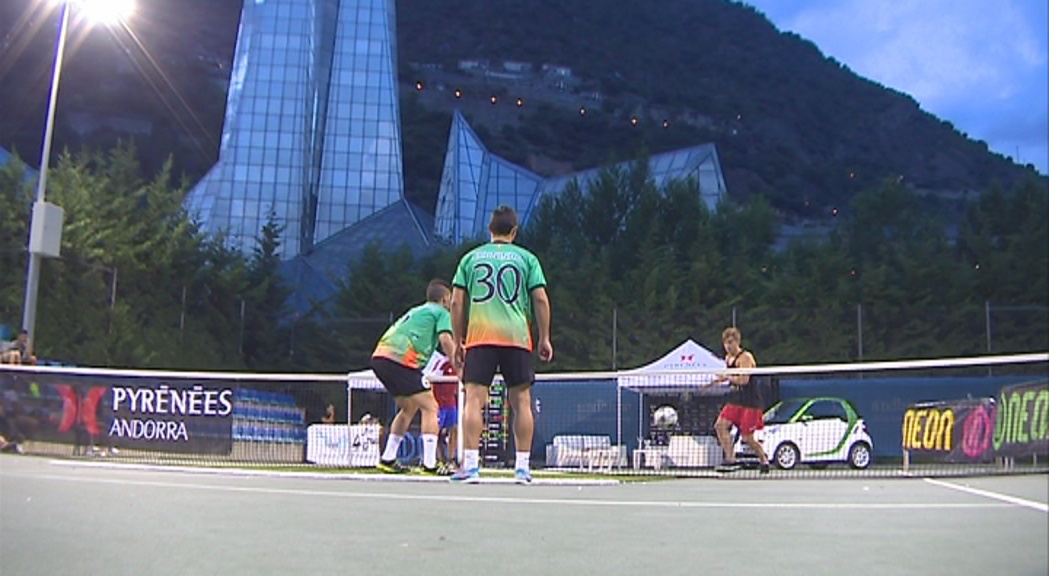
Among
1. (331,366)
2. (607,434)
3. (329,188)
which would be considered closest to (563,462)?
(607,434)

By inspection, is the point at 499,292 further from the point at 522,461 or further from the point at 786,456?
the point at 786,456

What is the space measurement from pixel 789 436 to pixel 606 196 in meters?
28.1

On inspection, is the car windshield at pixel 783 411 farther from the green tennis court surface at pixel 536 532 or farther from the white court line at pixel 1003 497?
the white court line at pixel 1003 497

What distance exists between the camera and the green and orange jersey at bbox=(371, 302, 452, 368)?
7141mm

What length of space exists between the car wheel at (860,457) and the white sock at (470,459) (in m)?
3.07

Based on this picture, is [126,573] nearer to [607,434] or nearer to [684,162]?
[607,434]

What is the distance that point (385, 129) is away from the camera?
190 ft

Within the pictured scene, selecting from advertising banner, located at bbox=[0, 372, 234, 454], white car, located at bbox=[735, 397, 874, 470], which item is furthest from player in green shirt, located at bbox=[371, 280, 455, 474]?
advertising banner, located at bbox=[0, 372, 234, 454]

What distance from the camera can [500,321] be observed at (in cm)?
538

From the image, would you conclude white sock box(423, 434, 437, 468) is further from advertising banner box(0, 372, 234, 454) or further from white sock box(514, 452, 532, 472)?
advertising banner box(0, 372, 234, 454)

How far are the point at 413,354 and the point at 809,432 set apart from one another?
19.3 feet

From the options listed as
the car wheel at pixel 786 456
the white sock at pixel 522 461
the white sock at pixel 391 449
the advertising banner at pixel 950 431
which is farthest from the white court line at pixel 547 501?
the car wheel at pixel 786 456

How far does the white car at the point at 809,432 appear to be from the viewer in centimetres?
935

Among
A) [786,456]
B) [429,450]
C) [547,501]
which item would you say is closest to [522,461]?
[547,501]
